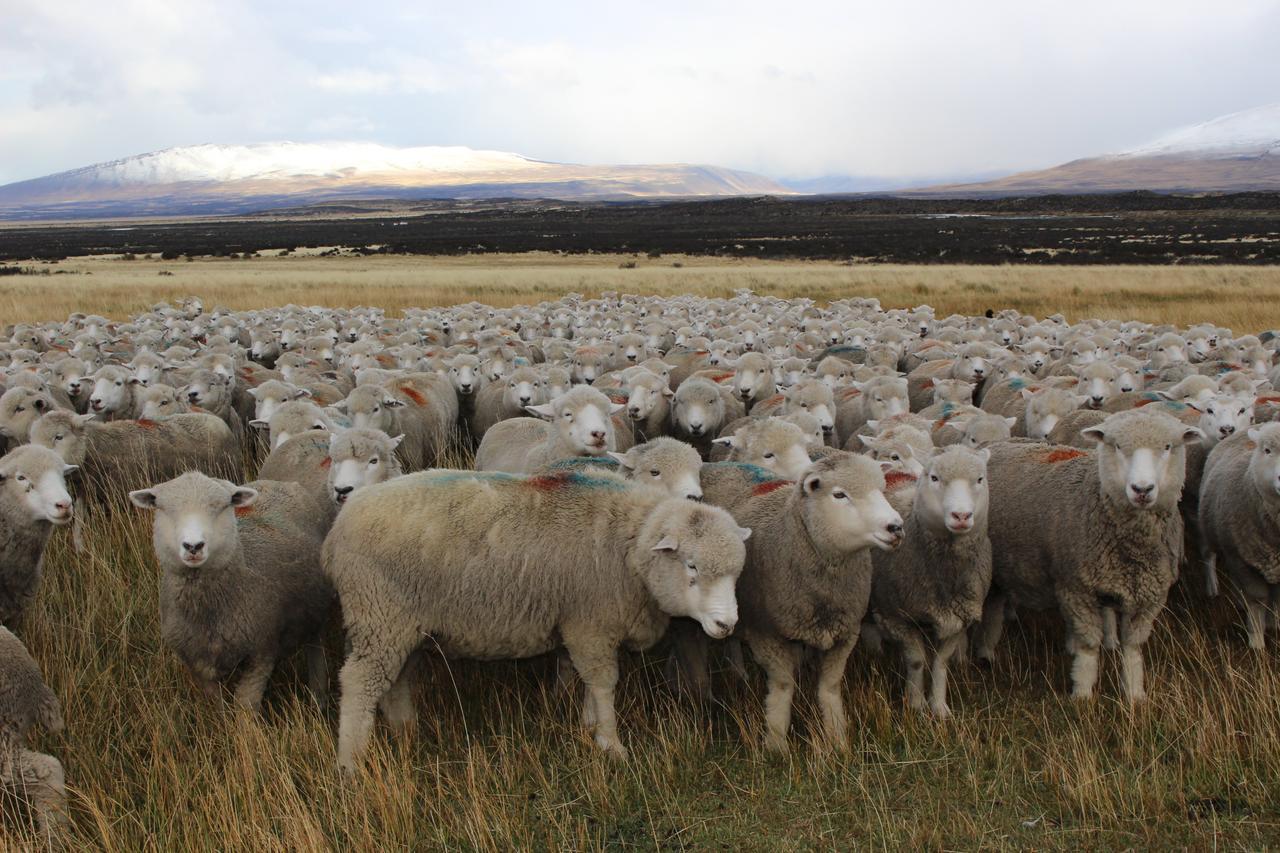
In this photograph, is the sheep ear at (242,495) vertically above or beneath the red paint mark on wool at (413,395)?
above

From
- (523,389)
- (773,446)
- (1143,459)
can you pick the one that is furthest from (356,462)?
(1143,459)

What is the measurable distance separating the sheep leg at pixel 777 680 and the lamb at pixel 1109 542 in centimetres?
155

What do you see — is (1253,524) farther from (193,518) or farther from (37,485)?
(37,485)

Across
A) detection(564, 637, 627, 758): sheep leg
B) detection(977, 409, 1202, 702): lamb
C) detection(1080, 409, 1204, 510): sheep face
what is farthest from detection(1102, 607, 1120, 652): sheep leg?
detection(564, 637, 627, 758): sheep leg

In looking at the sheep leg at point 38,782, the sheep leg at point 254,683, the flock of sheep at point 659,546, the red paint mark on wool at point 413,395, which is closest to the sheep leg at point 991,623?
the flock of sheep at point 659,546

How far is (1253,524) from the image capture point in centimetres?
543

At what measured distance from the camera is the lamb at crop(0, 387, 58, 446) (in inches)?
324

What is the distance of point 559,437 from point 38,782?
13.3 ft

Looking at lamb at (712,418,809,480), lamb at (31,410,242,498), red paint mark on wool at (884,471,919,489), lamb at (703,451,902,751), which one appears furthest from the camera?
lamb at (31,410,242,498)

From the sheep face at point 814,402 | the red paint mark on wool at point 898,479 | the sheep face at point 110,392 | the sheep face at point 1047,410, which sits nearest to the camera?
the red paint mark on wool at point 898,479

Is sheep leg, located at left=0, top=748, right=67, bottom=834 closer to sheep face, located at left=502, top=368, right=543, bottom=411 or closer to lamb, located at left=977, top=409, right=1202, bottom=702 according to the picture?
lamb, located at left=977, top=409, right=1202, bottom=702

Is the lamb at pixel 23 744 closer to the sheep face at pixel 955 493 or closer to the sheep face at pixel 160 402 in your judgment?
the sheep face at pixel 955 493

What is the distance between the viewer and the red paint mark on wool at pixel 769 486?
215 inches

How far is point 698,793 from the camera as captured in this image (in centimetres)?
424
